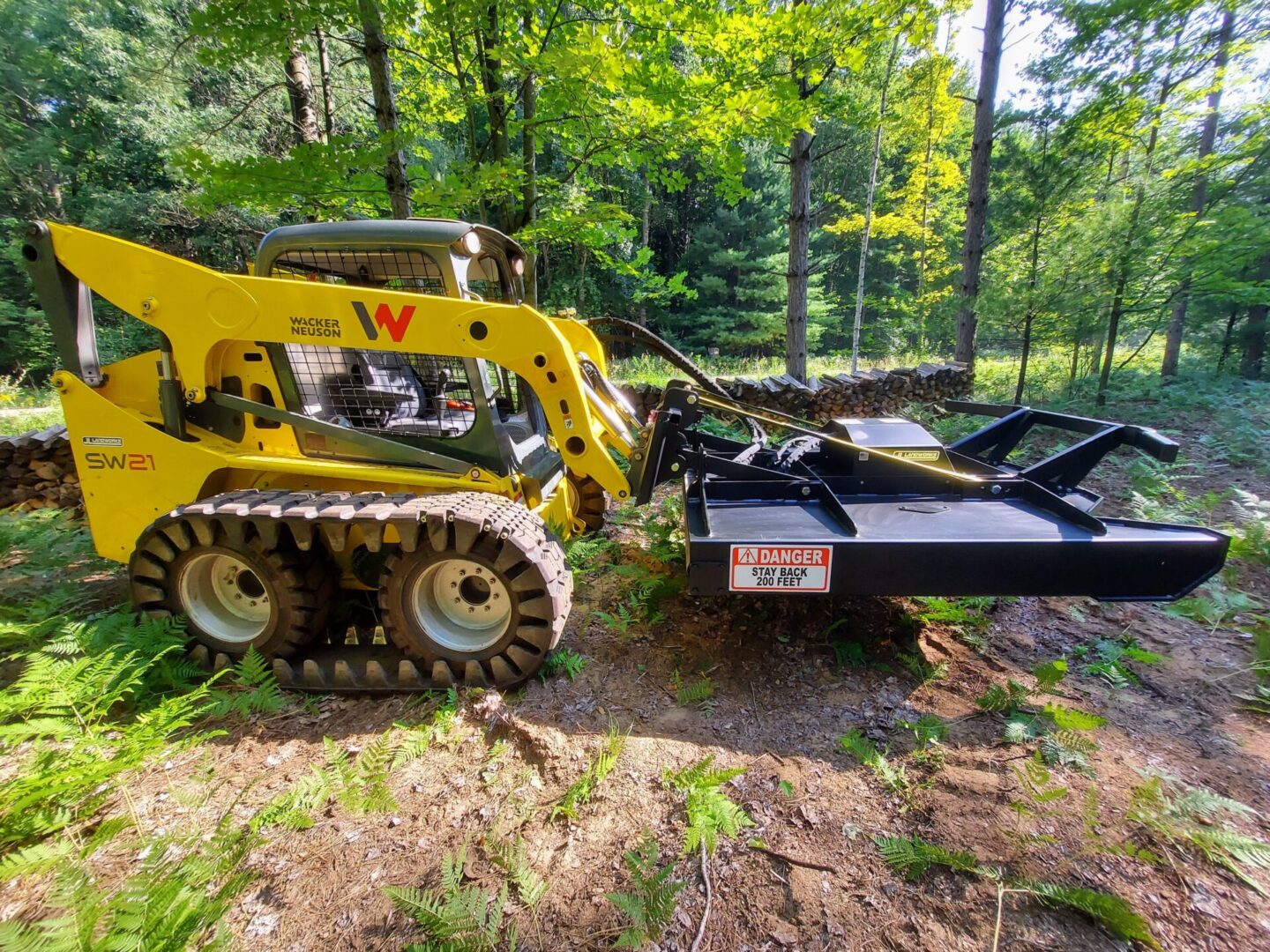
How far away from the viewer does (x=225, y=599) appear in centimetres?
314

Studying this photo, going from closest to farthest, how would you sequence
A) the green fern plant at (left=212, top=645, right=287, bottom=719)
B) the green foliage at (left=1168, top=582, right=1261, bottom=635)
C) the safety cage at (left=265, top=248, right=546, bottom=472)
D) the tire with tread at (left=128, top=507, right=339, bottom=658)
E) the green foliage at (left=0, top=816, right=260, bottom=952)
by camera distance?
the green foliage at (left=0, top=816, right=260, bottom=952) < the green fern plant at (left=212, top=645, right=287, bottom=719) < the tire with tread at (left=128, top=507, right=339, bottom=658) < the safety cage at (left=265, top=248, right=546, bottom=472) < the green foliage at (left=1168, top=582, right=1261, bottom=635)

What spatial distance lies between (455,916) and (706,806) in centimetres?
92

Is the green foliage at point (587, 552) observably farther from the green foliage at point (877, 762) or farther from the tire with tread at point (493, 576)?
the green foliage at point (877, 762)

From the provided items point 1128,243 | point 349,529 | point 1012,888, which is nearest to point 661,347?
point 349,529

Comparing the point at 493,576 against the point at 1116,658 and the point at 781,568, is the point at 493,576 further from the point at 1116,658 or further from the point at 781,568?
the point at 1116,658

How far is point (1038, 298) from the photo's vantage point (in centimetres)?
877

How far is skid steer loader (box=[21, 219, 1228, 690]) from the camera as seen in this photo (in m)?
2.59

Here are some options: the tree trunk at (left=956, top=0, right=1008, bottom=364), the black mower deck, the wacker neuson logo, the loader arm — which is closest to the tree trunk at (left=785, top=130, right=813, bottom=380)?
the tree trunk at (left=956, top=0, right=1008, bottom=364)

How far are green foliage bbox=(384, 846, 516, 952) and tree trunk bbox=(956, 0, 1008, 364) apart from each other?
11.3 meters

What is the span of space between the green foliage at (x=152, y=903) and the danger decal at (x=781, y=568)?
2.16m

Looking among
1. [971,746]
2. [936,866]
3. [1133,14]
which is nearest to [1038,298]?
[1133,14]

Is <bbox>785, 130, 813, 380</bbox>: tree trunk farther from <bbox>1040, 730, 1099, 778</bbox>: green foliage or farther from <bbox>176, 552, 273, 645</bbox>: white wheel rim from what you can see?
<bbox>176, 552, 273, 645</bbox>: white wheel rim

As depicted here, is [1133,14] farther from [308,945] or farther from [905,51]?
[308,945]

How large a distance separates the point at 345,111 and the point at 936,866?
15.9 metres
